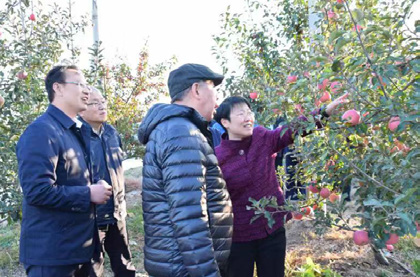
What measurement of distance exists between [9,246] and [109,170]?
3.14 metres

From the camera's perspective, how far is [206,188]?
1.68 metres

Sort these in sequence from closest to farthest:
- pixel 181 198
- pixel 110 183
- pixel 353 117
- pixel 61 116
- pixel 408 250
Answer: pixel 181 198 → pixel 353 117 → pixel 61 116 → pixel 110 183 → pixel 408 250

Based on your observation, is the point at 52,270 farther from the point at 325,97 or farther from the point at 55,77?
the point at 325,97

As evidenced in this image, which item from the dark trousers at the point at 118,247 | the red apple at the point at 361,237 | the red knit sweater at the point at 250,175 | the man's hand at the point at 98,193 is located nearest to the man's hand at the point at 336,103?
the red knit sweater at the point at 250,175

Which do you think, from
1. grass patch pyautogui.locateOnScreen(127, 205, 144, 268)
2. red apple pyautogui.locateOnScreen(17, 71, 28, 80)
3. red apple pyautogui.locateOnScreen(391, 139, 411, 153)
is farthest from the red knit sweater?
grass patch pyautogui.locateOnScreen(127, 205, 144, 268)

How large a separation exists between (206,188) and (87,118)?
1474 millimetres

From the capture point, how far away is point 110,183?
2678 mm

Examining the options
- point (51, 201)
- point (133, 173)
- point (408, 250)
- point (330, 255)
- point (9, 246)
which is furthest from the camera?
point (133, 173)

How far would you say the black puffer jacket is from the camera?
4.88 feet

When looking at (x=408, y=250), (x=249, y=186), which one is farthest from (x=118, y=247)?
(x=408, y=250)

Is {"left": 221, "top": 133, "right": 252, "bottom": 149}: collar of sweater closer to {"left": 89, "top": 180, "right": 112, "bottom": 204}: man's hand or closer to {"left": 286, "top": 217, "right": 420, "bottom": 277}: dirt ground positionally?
{"left": 89, "top": 180, "right": 112, "bottom": 204}: man's hand

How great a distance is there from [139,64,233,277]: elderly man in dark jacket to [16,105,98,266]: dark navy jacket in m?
0.45

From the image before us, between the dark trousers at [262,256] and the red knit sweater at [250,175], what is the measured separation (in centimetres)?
5

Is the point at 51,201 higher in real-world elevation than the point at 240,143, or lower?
lower
